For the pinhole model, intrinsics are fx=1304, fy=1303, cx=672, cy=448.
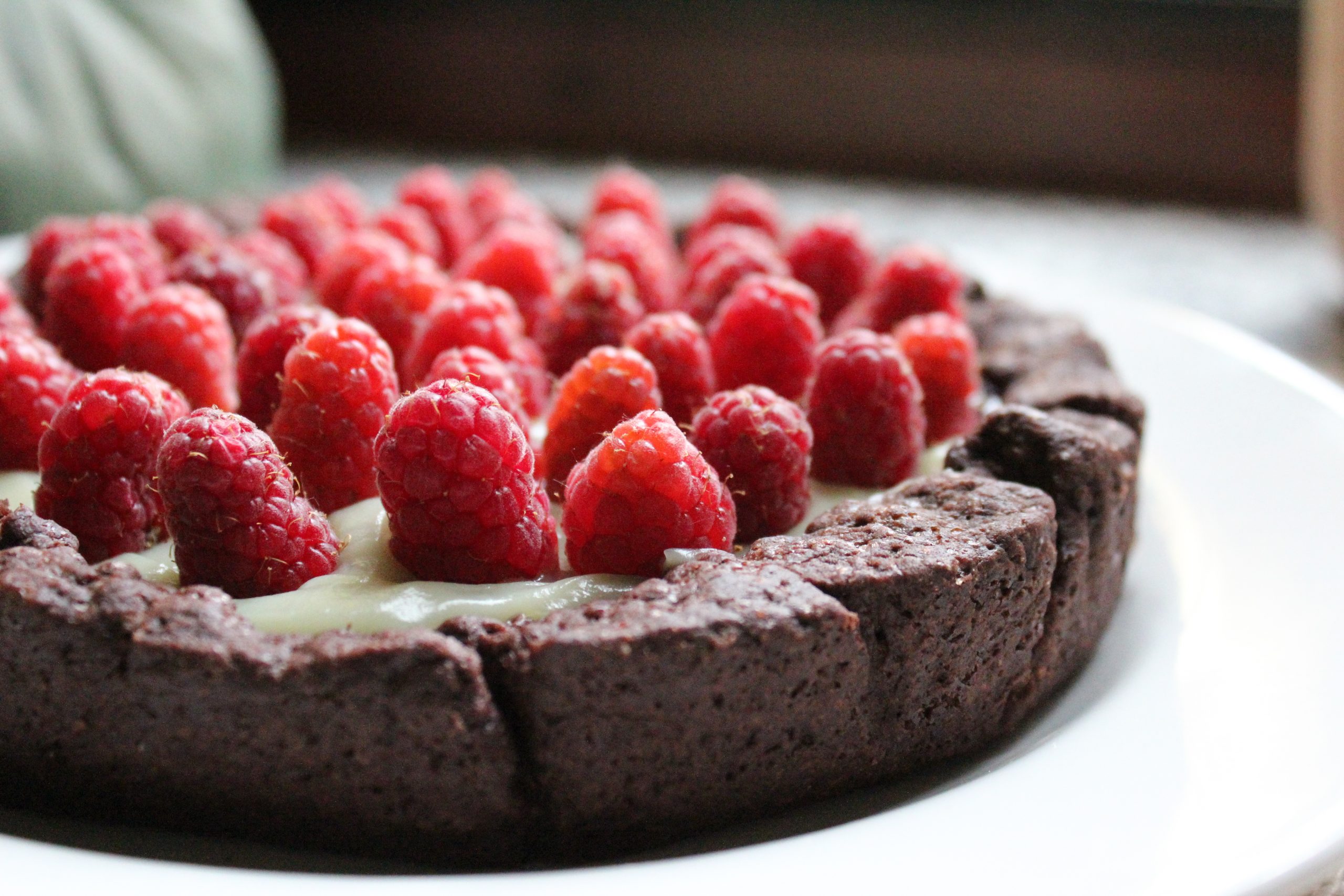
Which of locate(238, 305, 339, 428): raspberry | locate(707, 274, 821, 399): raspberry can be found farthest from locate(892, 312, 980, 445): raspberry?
locate(238, 305, 339, 428): raspberry

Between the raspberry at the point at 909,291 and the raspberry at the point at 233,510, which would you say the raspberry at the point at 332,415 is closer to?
the raspberry at the point at 233,510

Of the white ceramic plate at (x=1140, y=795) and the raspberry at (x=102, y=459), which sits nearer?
the white ceramic plate at (x=1140, y=795)

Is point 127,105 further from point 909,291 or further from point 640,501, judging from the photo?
point 640,501

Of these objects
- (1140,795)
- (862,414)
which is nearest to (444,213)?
(862,414)

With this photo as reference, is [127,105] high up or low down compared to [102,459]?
up

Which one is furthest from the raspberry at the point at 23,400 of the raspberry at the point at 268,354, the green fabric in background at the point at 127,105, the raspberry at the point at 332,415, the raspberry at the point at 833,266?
the green fabric in background at the point at 127,105

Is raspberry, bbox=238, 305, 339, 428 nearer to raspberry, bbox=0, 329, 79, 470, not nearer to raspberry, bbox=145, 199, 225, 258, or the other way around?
raspberry, bbox=0, 329, 79, 470
